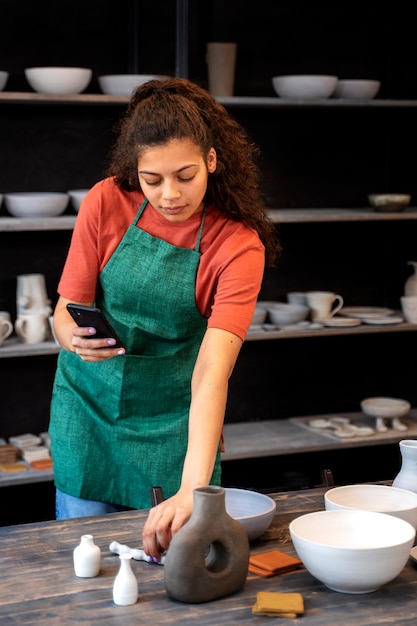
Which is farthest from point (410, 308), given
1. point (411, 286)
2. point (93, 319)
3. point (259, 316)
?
point (93, 319)

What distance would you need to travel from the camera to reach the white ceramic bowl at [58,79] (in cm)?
337

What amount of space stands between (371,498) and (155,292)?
71 centimetres

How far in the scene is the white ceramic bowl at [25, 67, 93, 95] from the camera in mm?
3371

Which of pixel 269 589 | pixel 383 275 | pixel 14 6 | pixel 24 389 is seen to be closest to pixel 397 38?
pixel 383 275

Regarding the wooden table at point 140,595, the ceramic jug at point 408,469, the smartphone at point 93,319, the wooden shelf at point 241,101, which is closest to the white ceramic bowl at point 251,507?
the wooden table at point 140,595

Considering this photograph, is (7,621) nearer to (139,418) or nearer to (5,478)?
(139,418)

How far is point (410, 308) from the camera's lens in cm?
396

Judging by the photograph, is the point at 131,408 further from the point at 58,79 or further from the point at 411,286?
the point at 411,286

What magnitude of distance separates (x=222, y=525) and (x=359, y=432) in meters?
2.36

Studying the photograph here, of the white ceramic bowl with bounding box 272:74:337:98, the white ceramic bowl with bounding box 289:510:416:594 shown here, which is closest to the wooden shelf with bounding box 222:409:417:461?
the white ceramic bowl with bounding box 272:74:337:98

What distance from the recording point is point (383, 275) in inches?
169

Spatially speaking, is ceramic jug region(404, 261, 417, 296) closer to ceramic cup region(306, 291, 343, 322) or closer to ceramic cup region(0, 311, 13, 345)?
ceramic cup region(306, 291, 343, 322)

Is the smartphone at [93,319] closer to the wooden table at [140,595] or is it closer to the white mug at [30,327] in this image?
the wooden table at [140,595]

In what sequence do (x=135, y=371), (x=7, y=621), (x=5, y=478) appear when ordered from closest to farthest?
(x=7, y=621) → (x=135, y=371) → (x=5, y=478)
